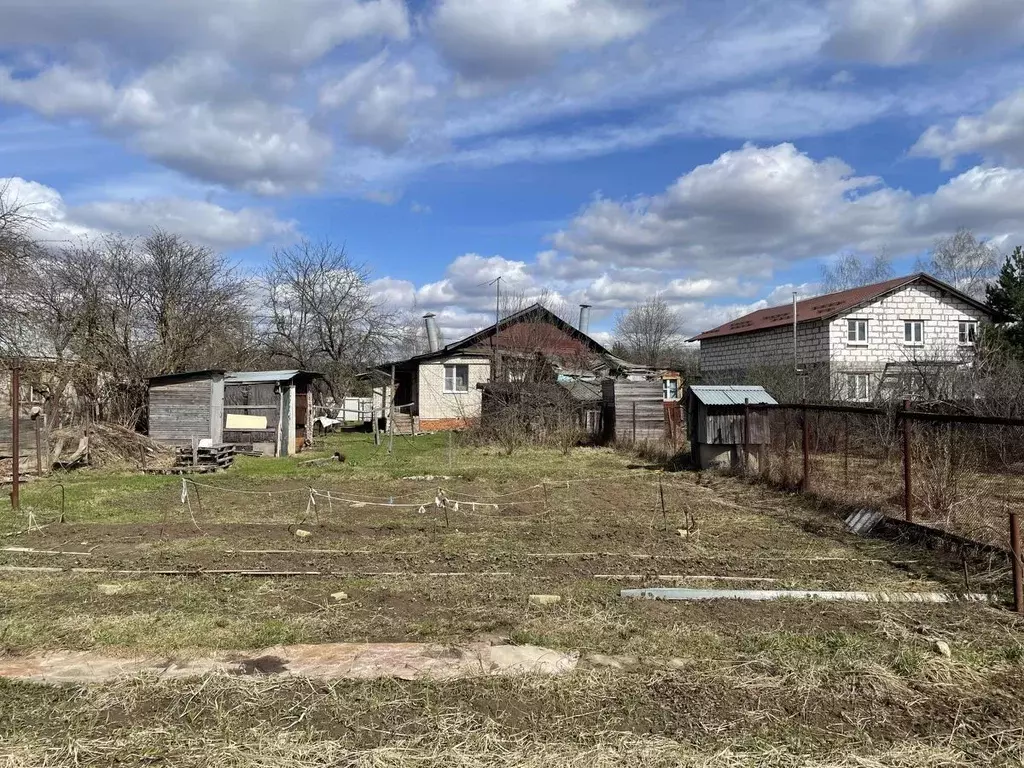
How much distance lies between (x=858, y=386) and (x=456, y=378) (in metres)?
16.6

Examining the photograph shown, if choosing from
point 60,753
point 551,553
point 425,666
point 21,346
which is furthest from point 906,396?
point 21,346

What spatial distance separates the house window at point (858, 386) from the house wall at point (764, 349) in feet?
5.04

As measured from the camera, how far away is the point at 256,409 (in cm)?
2217

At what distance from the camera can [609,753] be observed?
12.2 ft

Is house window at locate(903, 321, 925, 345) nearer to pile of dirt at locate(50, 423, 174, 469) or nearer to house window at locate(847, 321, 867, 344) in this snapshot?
house window at locate(847, 321, 867, 344)

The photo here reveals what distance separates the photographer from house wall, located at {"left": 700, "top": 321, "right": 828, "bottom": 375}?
98.9ft

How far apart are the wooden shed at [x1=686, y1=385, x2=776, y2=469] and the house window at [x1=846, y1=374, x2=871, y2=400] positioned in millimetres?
10737

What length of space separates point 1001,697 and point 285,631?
15.9 feet

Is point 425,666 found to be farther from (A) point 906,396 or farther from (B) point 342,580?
(A) point 906,396

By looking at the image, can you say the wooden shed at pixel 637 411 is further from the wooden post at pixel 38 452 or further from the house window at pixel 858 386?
the wooden post at pixel 38 452

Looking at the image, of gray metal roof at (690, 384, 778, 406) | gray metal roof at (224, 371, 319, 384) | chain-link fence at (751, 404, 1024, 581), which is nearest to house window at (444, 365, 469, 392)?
gray metal roof at (224, 371, 319, 384)

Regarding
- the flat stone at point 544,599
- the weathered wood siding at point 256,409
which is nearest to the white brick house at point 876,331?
the weathered wood siding at point 256,409

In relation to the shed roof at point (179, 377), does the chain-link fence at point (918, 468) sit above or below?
below

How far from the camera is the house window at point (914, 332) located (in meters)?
30.5
